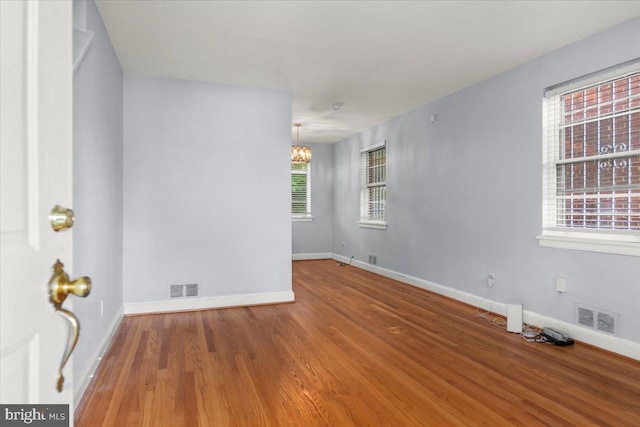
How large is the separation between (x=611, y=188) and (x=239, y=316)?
3.51 meters

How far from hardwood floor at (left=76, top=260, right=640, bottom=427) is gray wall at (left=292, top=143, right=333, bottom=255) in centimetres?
414

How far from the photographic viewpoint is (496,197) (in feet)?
13.1

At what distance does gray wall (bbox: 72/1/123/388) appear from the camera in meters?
2.23

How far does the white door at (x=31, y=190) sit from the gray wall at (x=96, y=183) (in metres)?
1.58

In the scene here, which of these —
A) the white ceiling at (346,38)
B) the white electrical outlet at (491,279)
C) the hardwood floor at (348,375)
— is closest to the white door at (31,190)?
the hardwood floor at (348,375)

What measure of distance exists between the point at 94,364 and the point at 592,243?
12.6 feet

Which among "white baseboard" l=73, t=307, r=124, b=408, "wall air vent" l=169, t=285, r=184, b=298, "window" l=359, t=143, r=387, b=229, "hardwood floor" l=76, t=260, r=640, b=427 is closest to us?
"hardwood floor" l=76, t=260, r=640, b=427

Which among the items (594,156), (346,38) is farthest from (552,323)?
(346,38)

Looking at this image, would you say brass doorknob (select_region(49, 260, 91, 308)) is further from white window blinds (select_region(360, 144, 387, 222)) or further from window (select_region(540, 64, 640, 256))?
white window blinds (select_region(360, 144, 387, 222))

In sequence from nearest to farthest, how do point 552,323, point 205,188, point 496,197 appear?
point 552,323, point 496,197, point 205,188

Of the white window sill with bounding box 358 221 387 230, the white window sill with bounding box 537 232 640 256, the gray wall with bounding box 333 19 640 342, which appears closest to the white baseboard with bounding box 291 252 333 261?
the white window sill with bounding box 358 221 387 230

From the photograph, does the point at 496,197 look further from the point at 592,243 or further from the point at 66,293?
the point at 66,293

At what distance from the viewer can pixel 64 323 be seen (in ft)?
2.65

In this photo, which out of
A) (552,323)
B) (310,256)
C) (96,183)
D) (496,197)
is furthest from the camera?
(310,256)
